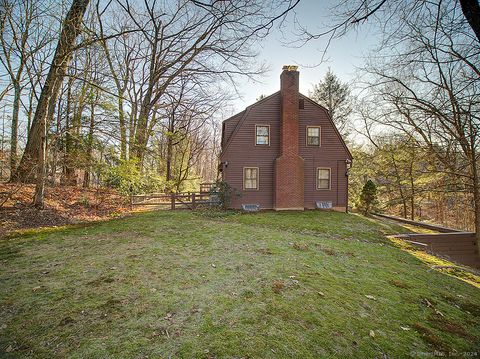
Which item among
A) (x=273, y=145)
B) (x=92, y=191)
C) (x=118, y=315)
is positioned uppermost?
(x=273, y=145)

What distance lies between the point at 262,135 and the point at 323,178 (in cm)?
508

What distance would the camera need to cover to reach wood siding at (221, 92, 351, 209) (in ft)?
46.2

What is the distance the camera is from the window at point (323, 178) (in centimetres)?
1480

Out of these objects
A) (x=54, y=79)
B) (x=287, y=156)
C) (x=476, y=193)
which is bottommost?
(x=476, y=193)

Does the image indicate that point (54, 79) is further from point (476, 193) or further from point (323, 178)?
point (476, 193)

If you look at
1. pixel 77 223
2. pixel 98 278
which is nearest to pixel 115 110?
pixel 77 223

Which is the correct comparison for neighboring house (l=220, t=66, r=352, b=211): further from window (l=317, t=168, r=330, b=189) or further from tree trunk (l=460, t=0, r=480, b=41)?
tree trunk (l=460, t=0, r=480, b=41)

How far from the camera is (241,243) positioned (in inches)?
270

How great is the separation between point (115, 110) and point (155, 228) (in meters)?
5.32

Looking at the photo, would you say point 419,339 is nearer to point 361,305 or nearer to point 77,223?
point 361,305


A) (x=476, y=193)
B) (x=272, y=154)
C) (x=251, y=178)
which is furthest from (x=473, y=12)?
(x=251, y=178)

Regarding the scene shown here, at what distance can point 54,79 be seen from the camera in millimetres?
8281

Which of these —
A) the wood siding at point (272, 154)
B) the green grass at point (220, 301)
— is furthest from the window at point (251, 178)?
the green grass at point (220, 301)

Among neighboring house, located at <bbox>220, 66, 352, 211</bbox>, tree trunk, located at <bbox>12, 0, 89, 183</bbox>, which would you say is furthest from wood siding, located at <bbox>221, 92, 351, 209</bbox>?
tree trunk, located at <bbox>12, 0, 89, 183</bbox>
